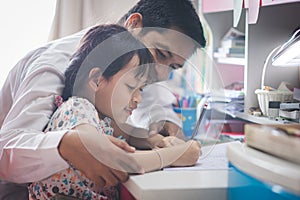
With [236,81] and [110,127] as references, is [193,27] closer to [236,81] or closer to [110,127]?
[110,127]

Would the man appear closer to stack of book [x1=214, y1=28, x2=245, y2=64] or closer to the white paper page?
the white paper page

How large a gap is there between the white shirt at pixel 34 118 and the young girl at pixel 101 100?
0.03 m

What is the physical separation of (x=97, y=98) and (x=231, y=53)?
40.7 inches

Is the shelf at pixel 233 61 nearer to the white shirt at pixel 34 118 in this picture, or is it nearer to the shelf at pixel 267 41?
the shelf at pixel 267 41

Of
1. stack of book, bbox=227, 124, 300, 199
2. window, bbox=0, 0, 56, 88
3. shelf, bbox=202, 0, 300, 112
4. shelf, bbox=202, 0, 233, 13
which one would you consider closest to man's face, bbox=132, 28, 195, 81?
stack of book, bbox=227, 124, 300, 199

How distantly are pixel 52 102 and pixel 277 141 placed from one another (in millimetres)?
553

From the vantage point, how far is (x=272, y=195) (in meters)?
0.57

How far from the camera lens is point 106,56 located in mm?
974

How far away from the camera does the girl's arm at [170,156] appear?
871 millimetres

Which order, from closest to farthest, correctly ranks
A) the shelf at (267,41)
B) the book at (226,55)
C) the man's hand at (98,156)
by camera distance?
the man's hand at (98,156), the shelf at (267,41), the book at (226,55)

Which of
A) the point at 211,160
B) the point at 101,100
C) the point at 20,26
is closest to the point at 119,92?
the point at 101,100

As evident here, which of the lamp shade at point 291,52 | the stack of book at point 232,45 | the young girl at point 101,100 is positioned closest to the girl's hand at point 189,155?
the young girl at point 101,100

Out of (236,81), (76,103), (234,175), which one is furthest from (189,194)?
(236,81)

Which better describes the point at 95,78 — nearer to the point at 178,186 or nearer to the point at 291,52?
the point at 178,186
